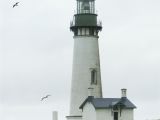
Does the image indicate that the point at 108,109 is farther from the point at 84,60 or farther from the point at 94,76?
the point at 84,60

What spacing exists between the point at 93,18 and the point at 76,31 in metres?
1.76

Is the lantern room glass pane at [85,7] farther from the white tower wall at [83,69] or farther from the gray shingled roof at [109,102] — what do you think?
the gray shingled roof at [109,102]

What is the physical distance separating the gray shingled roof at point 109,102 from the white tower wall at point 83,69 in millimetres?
3175

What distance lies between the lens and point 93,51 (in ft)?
281

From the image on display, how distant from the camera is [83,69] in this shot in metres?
85.1

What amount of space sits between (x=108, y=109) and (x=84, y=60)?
6.76 m

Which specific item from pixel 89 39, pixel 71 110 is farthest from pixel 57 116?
pixel 89 39

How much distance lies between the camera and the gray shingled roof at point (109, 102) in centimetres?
8000

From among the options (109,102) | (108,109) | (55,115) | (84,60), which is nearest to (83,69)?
(84,60)

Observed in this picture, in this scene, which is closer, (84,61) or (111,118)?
(111,118)

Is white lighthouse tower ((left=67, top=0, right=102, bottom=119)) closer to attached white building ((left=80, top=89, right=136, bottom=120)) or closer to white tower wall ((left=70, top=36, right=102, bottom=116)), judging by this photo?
white tower wall ((left=70, top=36, right=102, bottom=116))

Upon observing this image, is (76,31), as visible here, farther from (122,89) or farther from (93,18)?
(122,89)

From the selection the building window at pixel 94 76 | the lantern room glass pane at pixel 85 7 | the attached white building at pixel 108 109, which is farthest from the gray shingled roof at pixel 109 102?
the lantern room glass pane at pixel 85 7

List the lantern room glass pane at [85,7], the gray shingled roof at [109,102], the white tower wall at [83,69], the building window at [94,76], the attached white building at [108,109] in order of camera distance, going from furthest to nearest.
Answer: the lantern room glass pane at [85,7]
the building window at [94,76]
the white tower wall at [83,69]
the gray shingled roof at [109,102]
the attached white building at [108,109]
